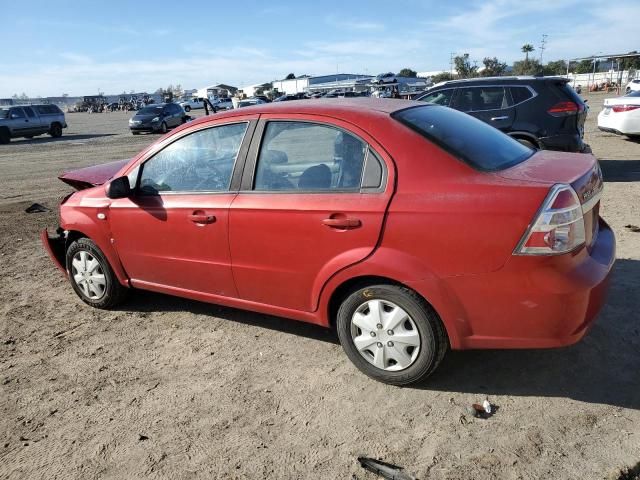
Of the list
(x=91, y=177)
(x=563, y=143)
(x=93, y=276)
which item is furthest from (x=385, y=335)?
(x=563, y=143)

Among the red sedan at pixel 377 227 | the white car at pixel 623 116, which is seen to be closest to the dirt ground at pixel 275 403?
the red sedan at pixel 377 227

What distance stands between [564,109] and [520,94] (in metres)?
0.72

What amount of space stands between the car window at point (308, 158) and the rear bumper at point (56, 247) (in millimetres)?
2561

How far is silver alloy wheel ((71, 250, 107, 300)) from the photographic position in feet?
15.1

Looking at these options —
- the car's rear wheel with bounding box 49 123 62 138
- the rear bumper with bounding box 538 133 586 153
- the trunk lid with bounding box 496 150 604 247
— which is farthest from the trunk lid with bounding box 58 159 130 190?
the car's rear wheel with bounding box 49 123 62 138

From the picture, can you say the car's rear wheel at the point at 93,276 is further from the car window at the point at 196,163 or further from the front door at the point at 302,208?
the front door at the point at 302,208

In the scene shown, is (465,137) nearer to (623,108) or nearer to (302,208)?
(302,208)

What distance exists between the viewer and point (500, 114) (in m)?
8.67

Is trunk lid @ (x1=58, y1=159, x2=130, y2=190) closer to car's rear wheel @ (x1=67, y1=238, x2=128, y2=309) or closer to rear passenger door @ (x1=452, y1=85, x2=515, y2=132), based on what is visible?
car's rear wheel @ (x1=67, y1=238, x2=128, y2=309)

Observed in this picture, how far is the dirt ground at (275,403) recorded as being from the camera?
2668 millimetres

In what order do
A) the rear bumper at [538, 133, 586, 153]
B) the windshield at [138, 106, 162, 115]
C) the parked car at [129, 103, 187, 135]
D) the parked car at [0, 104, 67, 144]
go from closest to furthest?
the rear bumper at [538, 133, 586, 153]
the parked car at [0, 104, 67, 144]
the parked car at [129, 103, 187, 135]
the windshield at [138, 106, 162, 115]

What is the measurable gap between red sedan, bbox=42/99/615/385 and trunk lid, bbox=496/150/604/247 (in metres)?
0.01

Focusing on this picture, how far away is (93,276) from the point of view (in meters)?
4.64

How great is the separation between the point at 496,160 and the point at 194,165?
210 cm
